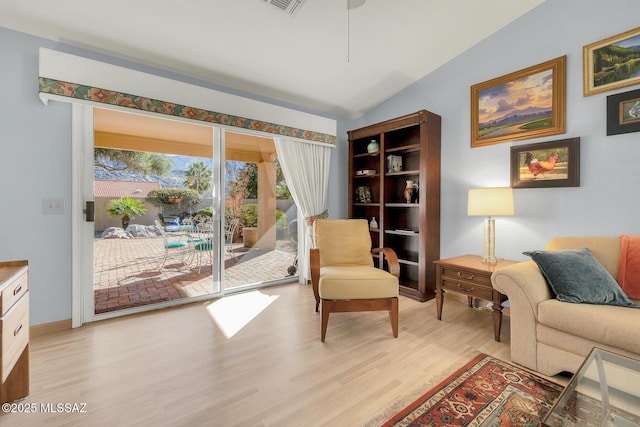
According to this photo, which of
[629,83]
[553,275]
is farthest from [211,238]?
[629,83]

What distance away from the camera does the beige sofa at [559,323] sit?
151cm

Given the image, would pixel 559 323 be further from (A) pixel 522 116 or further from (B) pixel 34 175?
(B) pixel 34 175

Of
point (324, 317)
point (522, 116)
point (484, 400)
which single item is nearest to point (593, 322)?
point (484, 400)

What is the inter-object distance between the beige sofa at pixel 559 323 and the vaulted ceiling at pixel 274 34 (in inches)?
89.8

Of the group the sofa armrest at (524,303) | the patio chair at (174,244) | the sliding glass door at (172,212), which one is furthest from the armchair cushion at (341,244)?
the patio chair at (174,244)

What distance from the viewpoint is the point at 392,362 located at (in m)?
1.91

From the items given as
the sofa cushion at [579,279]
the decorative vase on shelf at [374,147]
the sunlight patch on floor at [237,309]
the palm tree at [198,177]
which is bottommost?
the sunlight patch on floor at [237,309]

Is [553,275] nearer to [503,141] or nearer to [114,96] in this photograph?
[503,141]

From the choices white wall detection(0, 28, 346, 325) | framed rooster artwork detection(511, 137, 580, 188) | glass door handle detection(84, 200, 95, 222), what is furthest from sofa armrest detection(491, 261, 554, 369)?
white wall detection(0, 28, 346, 325)

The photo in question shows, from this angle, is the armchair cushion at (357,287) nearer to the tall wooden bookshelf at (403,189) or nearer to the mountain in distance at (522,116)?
the tall wooden bookshelf at (403,189)

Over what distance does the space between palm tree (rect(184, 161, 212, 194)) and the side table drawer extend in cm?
266

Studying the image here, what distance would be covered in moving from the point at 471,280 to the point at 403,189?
1.63 m

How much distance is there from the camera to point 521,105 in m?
2.66

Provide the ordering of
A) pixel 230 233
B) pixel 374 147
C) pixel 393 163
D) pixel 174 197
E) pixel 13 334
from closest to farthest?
pixel 13 334 → pixel 174 197 → pixel 230 233 → pixel 393 163 → pixel 374 147
